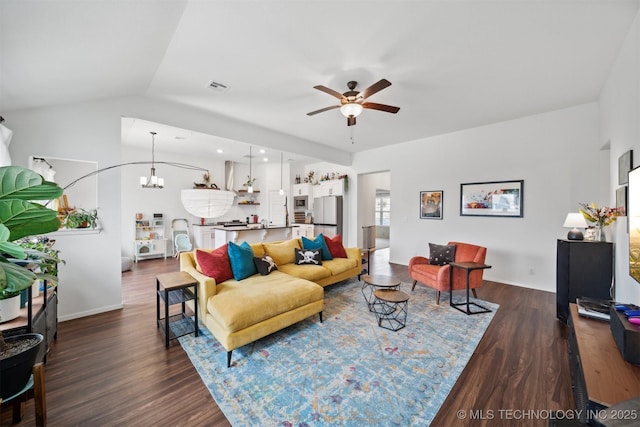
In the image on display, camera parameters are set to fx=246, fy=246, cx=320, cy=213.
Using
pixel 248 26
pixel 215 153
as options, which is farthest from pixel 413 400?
pixel 215 153

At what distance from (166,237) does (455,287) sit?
7.19m

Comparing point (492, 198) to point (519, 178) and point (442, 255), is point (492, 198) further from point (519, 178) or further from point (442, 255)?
point (442, 255)

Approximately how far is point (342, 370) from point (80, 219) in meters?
3.56

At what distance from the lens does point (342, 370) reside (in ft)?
6.88

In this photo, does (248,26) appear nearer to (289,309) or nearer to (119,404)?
(289,309)

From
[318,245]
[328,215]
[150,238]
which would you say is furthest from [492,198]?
[150,238]

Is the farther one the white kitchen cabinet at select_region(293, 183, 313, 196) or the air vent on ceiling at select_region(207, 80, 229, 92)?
the white kitchen cabinet at select_region(293, 183, 313, 196)

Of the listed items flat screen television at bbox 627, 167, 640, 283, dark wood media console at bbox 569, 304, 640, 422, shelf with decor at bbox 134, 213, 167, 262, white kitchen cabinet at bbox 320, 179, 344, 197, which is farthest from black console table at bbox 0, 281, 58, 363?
white kitchen cabinet at bbox 320, 179, 344, 197

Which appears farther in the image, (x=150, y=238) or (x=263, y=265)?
(x=150, y=238)

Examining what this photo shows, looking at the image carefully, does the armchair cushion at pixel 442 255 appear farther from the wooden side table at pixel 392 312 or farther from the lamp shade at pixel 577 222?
the lamp shade at pixel 577 222

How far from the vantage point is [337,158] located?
6.54 m

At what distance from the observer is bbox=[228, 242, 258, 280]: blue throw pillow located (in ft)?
10.1

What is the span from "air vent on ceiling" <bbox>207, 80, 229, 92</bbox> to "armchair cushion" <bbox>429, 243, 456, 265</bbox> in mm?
3979

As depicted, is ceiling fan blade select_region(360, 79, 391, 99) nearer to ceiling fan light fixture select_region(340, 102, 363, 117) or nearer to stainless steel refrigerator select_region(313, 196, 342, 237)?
ceiling fan light fixture select_region(340, 102, 363, 117)
